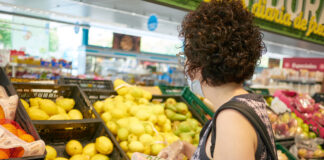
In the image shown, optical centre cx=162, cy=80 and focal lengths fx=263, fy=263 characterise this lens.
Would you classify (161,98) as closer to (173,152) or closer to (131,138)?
(131,138)

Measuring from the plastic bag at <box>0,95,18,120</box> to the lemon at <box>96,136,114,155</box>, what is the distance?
535 mm

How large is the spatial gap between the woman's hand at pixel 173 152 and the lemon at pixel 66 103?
3.31 ft

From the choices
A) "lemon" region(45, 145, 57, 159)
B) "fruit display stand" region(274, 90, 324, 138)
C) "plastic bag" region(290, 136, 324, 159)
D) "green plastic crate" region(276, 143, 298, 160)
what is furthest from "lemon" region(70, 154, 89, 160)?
"fruit display stand" region(274, 90, 324, 138)

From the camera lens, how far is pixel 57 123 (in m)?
1.65

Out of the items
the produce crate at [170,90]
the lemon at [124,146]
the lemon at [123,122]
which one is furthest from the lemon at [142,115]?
the produce crate at [170,90]

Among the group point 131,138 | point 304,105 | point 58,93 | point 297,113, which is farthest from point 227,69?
point 304,105

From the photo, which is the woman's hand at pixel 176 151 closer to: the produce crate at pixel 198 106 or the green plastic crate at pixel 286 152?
the produce crate at pixel 198 106

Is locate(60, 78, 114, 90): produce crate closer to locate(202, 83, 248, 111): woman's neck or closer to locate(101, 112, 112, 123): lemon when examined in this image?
locate(101, 112, 112, 123): lemon

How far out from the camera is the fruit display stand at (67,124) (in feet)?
5.51

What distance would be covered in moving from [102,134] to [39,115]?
0.44m

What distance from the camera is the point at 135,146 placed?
1843 mm

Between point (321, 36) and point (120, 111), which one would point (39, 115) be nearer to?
point (120, 111)

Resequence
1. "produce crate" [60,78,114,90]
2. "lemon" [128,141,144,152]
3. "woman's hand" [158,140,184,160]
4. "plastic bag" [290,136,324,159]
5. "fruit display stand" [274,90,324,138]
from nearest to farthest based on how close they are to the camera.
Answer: "woman's hand" [158,140,184,160], "lemon" [128,141,144,152], "produce crate" [60,78,114,90], "plastic bag" [290,136,324,159], "fruit display stand" [274,90,324,138]

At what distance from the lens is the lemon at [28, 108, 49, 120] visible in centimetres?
174
